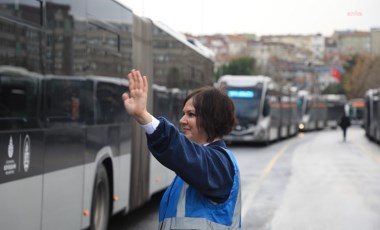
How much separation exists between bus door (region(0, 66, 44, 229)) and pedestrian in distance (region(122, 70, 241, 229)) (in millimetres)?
2339

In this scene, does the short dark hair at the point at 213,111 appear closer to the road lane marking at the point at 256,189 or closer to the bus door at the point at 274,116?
the road lane marking at the point at 256,189

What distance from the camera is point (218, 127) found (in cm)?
365

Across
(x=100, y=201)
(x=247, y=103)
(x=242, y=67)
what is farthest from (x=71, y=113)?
(x=242, y=67)

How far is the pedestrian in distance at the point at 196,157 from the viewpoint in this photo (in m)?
3.28

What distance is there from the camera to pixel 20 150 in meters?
5.91

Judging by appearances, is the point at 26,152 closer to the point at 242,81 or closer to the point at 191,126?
the point at 191,126

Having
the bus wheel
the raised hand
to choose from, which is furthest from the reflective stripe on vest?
the bus wheel

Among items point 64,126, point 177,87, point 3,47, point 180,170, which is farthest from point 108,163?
point 180,170

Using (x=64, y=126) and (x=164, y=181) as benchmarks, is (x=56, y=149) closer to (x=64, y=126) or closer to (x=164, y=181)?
(x=64, y=126)

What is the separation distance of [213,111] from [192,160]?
347 millimetres

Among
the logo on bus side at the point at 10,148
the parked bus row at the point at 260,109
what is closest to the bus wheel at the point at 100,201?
the logo on bus side at the point at 10,148

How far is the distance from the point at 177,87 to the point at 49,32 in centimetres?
751

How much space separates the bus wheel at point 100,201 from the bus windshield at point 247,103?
29685mm

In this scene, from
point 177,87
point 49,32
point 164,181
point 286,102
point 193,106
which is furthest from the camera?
point 286,102
